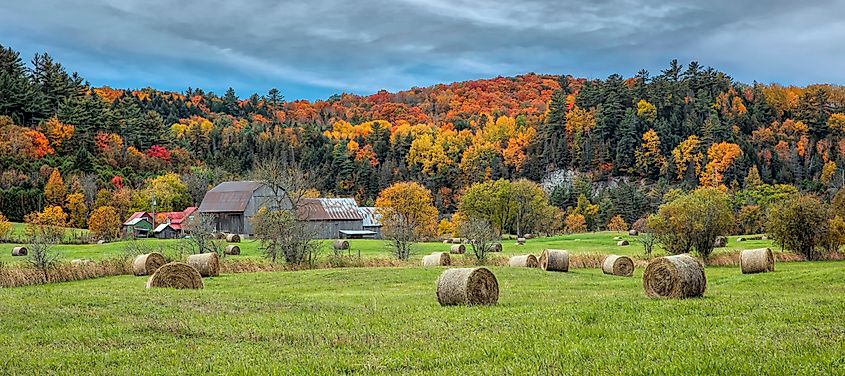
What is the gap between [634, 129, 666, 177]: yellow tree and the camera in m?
147

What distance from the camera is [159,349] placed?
11336mm

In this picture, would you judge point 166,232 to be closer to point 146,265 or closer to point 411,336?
point 146,265

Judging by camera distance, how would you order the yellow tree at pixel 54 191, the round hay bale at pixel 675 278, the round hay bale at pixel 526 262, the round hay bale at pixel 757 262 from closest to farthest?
1. the round hay bale at pixel 675 278
2. the round hay bale at pixel 757 262
3. the round hay bale at pixel 526 262
4. the yellow tree at pixel 54 191

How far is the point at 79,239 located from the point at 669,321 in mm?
68836

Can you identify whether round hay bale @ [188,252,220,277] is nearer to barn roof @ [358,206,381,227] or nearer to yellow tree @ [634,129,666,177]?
barn roof @ [358,206,381,227]

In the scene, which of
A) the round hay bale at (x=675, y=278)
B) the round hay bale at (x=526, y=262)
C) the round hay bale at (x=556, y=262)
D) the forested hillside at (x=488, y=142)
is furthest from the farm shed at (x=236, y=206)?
the round hay bale at (x=675, y=278)

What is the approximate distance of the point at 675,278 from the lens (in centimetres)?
1822

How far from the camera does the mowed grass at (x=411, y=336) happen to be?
9.66m

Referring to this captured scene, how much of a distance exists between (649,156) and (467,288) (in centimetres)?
13797

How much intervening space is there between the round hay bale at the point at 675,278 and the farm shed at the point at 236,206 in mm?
78540

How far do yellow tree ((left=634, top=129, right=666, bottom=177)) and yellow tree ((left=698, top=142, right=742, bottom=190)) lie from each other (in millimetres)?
9714

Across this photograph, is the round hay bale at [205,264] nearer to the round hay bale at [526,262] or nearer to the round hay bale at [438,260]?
the round hay bale at [438,260]

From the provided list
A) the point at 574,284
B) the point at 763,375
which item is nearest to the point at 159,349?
the point at 763,375

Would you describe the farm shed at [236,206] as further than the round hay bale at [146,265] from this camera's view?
Yes
